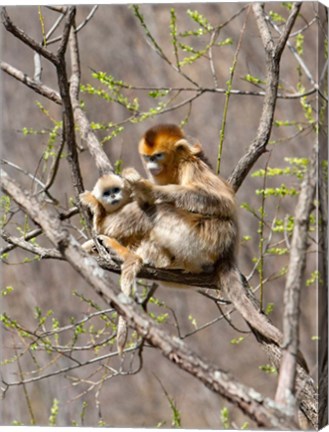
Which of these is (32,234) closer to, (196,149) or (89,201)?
(89,201)

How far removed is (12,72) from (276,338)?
179 centimetres

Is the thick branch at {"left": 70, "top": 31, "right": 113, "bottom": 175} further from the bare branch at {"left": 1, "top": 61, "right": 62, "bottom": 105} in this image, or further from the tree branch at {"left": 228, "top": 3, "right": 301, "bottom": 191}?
the tree branch at {"left": 228, "top": 3, "right": 301, "bottom": 191}

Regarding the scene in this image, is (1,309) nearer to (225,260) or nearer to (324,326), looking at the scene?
(225,260)

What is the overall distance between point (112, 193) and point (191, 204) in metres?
0.33

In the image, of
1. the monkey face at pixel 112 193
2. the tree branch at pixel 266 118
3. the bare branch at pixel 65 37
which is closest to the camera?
the bare branch at pixel 65 37

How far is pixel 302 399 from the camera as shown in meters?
3.57

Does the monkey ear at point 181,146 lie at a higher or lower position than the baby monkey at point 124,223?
higher

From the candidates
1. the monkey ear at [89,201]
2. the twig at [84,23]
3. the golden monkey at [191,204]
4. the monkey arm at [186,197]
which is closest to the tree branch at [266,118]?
the golden monkey at [191,204]

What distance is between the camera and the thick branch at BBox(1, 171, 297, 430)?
267 centimetres

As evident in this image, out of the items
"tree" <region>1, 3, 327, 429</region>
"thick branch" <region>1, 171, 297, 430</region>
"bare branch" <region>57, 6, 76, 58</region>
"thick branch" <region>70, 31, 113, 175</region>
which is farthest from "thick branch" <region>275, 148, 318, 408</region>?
"thick branch" <region>70, 31, 113, 175</region>

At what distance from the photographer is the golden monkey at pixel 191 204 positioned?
3854 mm

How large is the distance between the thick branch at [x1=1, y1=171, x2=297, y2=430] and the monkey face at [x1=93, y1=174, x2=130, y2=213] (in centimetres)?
100

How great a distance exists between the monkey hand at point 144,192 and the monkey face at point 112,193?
8 centimetres

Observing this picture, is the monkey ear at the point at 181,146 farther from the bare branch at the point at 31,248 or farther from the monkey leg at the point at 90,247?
the bare branch at the point at 31,248
